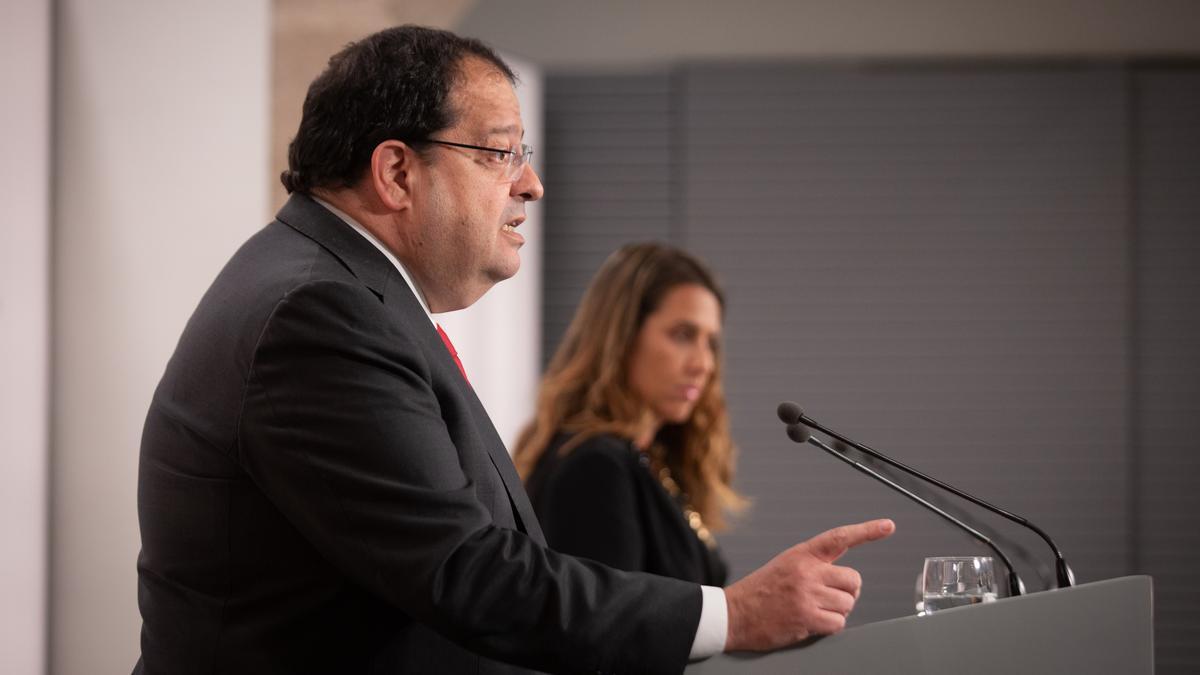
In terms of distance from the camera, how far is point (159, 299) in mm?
2826

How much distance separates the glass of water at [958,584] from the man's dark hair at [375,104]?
0.86m

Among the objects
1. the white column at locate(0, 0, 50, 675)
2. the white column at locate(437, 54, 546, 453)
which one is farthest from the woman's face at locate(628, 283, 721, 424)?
the white column at locate(0, 0, 50, 675)

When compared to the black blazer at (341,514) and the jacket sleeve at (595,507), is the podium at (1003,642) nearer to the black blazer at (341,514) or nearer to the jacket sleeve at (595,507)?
the black blazer at (341,514)

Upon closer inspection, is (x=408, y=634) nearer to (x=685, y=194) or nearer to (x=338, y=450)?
(x=338, y=450)

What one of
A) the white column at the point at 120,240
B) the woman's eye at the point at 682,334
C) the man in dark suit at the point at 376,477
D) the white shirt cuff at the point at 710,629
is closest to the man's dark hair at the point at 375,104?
the man in dark suit at the point at 376,477

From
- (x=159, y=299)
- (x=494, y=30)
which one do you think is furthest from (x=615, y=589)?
(x=494, y=30)

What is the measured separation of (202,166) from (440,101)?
1.54 metres

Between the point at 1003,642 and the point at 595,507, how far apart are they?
143 centimetres

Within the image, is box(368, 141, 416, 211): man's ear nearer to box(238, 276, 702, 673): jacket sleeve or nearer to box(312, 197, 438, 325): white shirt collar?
box(312, 197, 438, 325): white shirt collar

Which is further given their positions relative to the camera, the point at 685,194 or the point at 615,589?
the point at 685,194

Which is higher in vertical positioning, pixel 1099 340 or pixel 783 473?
pixel 1099 340

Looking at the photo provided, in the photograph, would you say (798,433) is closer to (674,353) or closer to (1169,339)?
(674,353)

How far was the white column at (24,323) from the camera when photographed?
8.41 ft

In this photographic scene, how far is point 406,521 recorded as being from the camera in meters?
1.22
